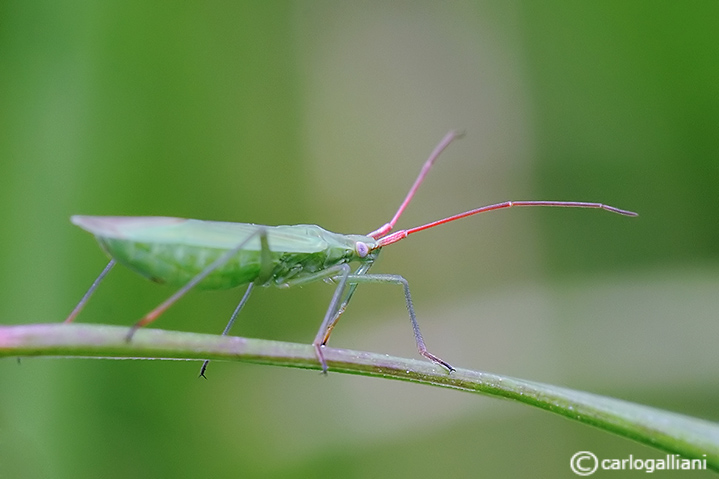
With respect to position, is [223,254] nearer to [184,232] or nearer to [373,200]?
[184,232]

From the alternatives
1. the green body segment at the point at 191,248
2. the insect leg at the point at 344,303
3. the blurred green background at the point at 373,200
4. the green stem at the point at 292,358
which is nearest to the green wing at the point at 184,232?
the green body segment at the point at 191,248

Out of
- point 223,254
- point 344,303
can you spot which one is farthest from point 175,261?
point 344,303

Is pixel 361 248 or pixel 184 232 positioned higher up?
pixel 184 232

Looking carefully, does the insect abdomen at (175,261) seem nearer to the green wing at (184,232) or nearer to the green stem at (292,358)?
the green wing at (184,232)

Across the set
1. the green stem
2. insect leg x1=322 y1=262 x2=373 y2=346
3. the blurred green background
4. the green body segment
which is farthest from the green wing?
the blurred green background

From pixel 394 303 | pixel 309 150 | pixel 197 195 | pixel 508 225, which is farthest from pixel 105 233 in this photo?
pixel 508 225

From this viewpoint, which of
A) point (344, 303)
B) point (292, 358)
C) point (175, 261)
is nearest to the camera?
point (292, 358)

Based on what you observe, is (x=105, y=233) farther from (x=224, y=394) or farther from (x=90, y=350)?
(x=224, y=394)
